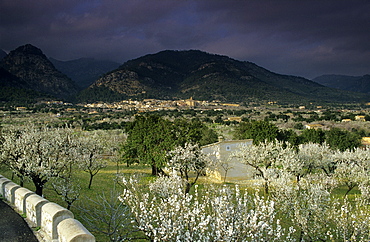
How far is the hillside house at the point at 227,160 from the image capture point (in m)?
34.5

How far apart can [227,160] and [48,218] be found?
93.0ft

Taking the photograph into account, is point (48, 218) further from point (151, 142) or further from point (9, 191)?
point (151, 142)

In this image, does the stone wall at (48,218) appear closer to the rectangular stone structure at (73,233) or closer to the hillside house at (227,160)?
the rectangular stone structure at (73,233)

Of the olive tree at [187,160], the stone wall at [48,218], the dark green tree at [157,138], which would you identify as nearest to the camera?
the stone wall at [48,218]

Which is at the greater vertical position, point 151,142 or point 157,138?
point 157,138

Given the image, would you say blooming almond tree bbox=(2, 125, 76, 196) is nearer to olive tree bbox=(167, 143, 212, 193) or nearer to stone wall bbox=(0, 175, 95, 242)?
stone wall bbox=(0, 175, 95, 242)

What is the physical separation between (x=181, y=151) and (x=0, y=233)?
1462 cm

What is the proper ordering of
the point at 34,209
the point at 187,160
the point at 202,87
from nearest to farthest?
the point at 34,209, the point at 187,160, the point at 202,87

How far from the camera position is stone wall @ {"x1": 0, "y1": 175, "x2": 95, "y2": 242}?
5.93 m

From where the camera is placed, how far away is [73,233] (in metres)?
A: 5.89

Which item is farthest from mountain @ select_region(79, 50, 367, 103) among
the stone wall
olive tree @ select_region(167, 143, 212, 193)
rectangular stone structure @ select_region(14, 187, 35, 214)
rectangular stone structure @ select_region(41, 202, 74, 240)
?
rectangular stone structure @ select_region(41, 202, 74, 240)

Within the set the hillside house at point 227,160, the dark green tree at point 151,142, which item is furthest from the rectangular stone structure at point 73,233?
the hillside house at point 227,160

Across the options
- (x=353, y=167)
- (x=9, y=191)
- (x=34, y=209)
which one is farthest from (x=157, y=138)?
(x=34, y=209)

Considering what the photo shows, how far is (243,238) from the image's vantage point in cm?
795
